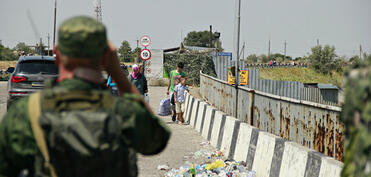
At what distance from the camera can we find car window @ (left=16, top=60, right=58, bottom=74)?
512 inches

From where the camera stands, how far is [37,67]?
13.2 meters

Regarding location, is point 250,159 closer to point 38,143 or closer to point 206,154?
point 206,154

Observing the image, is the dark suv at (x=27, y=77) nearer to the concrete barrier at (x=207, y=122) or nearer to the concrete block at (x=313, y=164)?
the concrete barrier at (x=207, y=122)

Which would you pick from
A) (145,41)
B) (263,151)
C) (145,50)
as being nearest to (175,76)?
(263,151)

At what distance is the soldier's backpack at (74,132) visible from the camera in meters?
2.19

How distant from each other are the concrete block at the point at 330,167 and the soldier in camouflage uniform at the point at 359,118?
2.68 meters

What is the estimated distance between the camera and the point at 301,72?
3014 inches

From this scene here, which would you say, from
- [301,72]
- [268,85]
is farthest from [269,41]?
[268,85]

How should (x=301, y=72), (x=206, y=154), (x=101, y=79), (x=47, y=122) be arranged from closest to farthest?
(x=47, y=122), (x=101, y=79), (x=206, y=154), (x=301, y=72)

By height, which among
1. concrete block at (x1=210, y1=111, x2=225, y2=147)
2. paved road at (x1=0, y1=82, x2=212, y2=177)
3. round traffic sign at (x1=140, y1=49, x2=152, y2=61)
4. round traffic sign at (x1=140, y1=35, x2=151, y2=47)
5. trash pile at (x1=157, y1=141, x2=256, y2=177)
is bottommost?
paved road at (x1=0, y1=82, x2=212, y2=177)

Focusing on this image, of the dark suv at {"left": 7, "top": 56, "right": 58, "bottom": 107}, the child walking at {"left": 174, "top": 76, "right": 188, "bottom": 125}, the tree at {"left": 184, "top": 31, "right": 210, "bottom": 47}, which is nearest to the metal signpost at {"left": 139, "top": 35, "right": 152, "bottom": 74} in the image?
the child walking at {"left": 174, "top": 76, "right": 188, "bottom": 125}

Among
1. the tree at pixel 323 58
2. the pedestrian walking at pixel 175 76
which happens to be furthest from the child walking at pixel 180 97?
the tree at pixel 323 58

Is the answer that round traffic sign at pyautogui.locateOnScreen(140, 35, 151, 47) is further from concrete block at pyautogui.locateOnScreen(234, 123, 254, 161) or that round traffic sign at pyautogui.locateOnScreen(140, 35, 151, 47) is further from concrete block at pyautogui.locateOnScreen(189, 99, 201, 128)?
concrete block at pyautogui.locateOnScreen(234, 123, 254, 161)

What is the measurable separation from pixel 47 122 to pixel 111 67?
0.45 m
